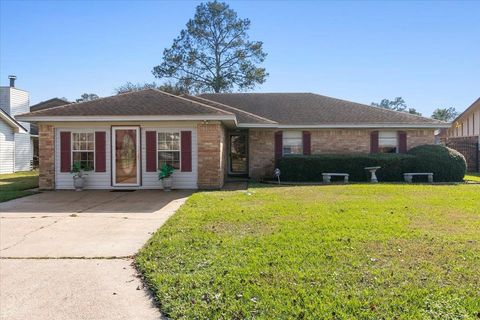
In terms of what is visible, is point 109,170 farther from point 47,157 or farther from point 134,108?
point 134,108

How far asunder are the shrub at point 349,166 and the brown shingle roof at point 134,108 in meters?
4.87

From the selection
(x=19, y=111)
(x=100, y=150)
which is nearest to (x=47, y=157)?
(x=100, y=150)

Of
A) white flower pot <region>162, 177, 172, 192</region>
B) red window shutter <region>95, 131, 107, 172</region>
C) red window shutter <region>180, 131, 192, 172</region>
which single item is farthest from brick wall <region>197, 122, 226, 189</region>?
red window shutter <region>95, 131, 107, 172</region>

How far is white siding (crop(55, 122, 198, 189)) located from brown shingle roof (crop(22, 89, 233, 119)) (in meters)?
0.59

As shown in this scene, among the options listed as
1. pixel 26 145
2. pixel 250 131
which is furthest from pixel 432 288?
pixel 26 145

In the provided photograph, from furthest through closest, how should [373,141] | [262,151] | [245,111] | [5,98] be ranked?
[5,98], [245,111], [262,151], [373,141]

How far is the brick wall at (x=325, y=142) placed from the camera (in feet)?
62.1

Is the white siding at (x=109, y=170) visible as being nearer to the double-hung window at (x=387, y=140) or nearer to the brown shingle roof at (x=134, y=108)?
the brown shingle roof at (x=134, y=108)

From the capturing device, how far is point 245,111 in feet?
68.0

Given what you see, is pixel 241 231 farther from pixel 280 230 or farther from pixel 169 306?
pixel 169 306

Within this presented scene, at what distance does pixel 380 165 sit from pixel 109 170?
36.5 ft

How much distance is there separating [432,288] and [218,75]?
118ft

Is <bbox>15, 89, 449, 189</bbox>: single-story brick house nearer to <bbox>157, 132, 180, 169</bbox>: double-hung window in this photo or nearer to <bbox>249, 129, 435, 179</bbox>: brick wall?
<bbox>157, 132, 180, 169</bbox>: double-hung window

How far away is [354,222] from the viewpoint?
7.37 m
